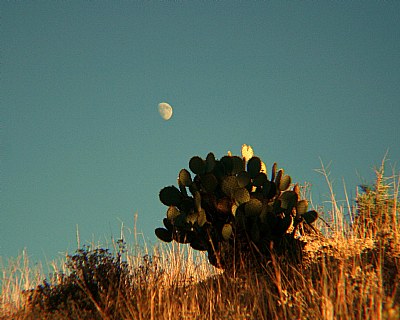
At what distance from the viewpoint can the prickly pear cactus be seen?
20.5ft

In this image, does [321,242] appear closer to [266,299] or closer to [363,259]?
[363,259]

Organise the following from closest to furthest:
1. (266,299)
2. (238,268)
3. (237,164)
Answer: (266,299)
(238,268)
(237,164)

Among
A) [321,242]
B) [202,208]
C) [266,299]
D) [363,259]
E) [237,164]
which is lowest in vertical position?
[266,299]

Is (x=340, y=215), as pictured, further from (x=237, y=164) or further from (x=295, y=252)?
(x=237, y=164)

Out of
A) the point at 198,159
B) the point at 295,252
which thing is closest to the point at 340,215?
the point at 295,252

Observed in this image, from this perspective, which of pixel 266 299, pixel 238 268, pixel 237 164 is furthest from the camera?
pixel 237 164

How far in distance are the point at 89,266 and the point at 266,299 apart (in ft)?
8.15

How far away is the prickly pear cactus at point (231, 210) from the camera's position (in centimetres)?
625

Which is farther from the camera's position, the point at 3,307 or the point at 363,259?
the point at 3,307

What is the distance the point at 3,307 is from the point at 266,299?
376 centimetres

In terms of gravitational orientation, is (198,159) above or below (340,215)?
above

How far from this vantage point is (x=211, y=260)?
6.64 meters

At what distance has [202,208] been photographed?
662cm

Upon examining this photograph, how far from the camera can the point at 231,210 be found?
6.49 m
